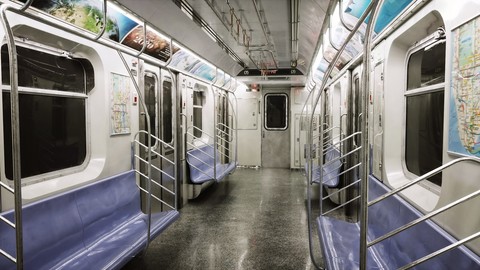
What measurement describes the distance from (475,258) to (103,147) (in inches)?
131

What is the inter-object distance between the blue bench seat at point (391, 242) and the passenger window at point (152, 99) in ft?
9.08

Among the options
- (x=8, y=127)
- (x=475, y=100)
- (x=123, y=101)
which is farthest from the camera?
(x=123, y=101)

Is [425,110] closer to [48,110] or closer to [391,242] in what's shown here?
[391,242]

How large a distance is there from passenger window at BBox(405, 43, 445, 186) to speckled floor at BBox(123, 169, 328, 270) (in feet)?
5.18

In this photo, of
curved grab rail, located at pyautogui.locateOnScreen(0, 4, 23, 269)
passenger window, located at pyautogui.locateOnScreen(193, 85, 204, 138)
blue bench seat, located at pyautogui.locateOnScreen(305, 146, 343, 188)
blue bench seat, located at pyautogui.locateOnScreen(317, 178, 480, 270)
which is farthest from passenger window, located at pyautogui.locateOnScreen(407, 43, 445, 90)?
passenger window, located at pyautogui.locateOnScreen(193, 85, 204, 138)

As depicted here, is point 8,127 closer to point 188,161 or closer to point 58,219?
point 58,219

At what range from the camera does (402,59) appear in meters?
3.05

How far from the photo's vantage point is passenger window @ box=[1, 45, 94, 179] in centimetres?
266

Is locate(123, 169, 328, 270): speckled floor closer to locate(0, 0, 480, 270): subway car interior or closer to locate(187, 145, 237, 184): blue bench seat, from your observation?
locate(0, 0, 480, 270): subway car interior

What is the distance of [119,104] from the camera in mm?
3895

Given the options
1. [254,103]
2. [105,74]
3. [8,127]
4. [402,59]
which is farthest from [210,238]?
[254,103]

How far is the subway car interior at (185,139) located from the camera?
Answer: 1752mm

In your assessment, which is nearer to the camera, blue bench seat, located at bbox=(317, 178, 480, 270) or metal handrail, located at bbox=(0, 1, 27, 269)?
metal handrail, located at bbox=(0, 1, 27, 269)

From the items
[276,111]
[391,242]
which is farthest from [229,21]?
[276,111]
